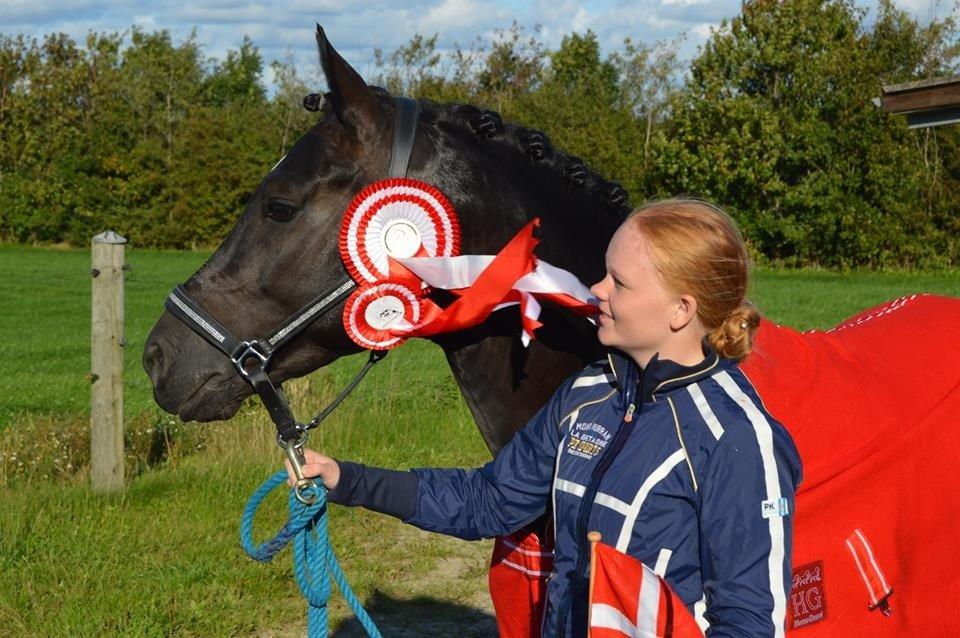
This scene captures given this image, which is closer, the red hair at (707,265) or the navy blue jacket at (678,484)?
the navy blue jacket at (678,484)

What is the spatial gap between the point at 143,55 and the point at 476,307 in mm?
44369

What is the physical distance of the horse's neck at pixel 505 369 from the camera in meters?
2.61

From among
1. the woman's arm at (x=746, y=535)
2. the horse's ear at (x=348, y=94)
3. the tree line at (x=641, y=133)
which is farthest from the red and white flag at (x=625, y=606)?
the tree line at (x=641, y=133)

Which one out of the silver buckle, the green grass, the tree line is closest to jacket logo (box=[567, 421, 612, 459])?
the silver buckle

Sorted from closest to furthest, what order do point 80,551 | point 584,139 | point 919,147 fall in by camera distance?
1. point 80,551
2. point 919,147
3. point 584,139

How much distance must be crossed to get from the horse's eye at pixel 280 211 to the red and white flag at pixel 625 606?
1157 mm

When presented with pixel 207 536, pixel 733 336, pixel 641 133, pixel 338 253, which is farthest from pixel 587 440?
pixel 641 133

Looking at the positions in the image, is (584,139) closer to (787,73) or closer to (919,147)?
(787,73)

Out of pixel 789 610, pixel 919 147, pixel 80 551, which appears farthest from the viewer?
pixel 919 147

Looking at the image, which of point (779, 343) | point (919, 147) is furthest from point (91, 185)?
point (779, 343)

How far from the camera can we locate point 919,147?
30.5 m

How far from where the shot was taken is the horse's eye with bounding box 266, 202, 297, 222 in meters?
2.50

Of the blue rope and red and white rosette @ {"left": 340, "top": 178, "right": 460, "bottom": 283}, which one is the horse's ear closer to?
red and white rosette @ {"left": 340, "top": 178, "right": 460, "bottom": 283}

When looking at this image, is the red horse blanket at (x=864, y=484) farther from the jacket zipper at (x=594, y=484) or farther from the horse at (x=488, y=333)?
the jacket zipper at (x=594, y=484)
